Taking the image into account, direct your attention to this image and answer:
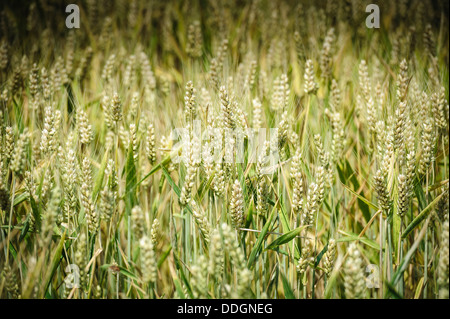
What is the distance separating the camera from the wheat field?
0.75 metres

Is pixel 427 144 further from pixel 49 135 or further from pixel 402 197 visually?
pixel 49 135

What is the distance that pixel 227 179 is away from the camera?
77cm

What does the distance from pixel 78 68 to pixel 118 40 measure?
0.89 feet

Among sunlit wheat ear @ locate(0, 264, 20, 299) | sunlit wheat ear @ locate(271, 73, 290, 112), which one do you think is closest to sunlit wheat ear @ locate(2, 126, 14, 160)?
sunlit wheat ear @ locate(0, 264, 20, 299)

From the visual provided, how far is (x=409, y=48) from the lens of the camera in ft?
3.92

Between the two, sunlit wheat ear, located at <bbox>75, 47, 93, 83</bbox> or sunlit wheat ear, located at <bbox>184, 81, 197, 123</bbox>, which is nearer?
sunlit wheat ear, located at <bbox>184, 81, 197, 123</bbox>

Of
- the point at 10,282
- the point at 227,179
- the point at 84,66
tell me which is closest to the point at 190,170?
the point at 227,179

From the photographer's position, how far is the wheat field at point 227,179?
0.75 m

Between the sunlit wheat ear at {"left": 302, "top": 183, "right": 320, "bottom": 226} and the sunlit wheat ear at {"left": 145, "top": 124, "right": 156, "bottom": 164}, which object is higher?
the sunlit wheat ear at {"left": 145, "top": 124, "right": 156, "bottom": 164}

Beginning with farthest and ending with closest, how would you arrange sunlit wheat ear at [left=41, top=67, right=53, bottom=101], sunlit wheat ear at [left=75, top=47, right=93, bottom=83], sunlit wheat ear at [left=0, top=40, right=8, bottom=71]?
1. sunlit wheat ear at [left=75, top=47, right=93, bottom=83]
2. sunlit wheat ear at [left=0, top=40, right=8, bottom=71]
3. sunlit wheat ear at [left=41, top=67, right=53, bottom=101]

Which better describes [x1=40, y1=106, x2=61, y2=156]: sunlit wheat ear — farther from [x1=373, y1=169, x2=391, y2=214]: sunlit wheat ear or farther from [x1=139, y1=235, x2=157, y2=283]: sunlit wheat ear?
[x1=373, y1=169, x2=391, y2=214]: sunlit wheat ear

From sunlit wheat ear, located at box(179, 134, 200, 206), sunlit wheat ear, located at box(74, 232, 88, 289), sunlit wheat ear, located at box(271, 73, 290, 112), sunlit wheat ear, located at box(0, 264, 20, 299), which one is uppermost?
sunlit wheat ear, located at box(271, 73, 290, 112)
